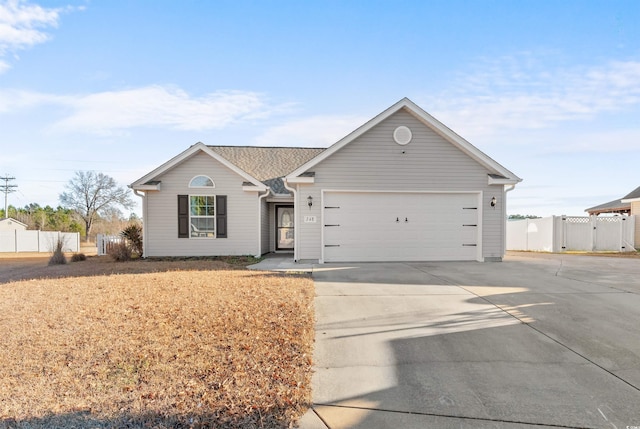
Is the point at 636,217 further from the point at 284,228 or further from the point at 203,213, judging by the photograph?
the point at 203,213

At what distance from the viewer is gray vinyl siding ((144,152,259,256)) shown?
1254 cm

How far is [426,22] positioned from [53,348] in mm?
12062

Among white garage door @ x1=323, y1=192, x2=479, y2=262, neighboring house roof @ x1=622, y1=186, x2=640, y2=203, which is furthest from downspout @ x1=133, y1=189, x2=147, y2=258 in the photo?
neighboring house roof @ x1=622, y1=186, x2=640, y2=203

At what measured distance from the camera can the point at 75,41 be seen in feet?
32.4

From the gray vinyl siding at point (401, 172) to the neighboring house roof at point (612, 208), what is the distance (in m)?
18.0

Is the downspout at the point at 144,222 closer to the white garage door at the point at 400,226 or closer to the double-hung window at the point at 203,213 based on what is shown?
the double-hung window at the point at 203,213

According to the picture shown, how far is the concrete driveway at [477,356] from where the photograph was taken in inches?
104

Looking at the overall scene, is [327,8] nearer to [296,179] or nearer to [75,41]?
[296,179]

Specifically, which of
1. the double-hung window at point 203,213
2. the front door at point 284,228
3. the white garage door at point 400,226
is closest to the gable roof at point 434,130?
the white garage door at point 400,226

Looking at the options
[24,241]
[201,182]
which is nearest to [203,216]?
[201,182]

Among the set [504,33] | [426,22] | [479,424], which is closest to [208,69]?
[426,22]

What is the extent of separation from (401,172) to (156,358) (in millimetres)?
9004

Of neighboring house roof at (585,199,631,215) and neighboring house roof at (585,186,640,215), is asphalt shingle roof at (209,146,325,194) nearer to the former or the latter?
neighboring house roof at (585,186,640,215)

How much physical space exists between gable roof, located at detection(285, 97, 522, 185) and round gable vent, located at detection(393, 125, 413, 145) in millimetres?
540
